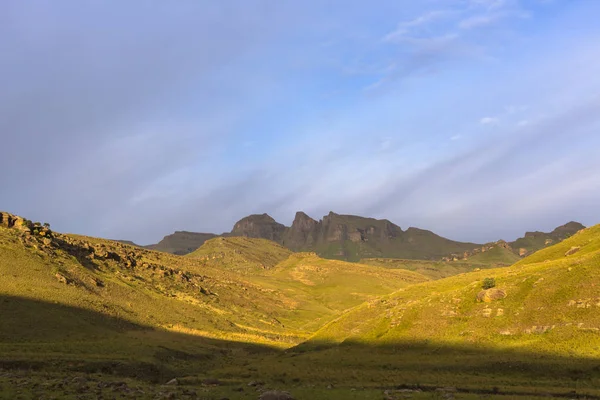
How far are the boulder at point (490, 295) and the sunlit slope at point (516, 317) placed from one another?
742 mm

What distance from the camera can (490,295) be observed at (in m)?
65.6

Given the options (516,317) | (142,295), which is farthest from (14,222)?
(516,317)

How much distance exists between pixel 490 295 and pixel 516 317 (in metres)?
8.21

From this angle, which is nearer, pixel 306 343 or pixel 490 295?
pixel 490 295

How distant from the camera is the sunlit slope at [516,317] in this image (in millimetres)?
48812

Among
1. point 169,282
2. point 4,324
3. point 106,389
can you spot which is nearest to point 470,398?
point 106,389

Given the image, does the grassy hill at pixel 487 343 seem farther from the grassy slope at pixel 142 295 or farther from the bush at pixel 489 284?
the grassy slope at pixel 142 295

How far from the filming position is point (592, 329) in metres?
47.0

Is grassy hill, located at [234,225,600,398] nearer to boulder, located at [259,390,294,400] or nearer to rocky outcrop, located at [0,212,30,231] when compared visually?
boulder, located at [259,390,294,400]

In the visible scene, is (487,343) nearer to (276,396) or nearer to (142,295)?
(276,396)

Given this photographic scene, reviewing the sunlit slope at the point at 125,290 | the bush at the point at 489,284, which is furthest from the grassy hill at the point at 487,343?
the sunlit slope at the point at 125,290

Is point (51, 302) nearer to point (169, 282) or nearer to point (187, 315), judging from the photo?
point (187, 315)

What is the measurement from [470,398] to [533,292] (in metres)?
38.5

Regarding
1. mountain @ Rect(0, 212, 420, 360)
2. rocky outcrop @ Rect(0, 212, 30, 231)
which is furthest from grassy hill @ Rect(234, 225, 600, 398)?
rocky outcrop @ Rect(0, 212, 30, 231)
